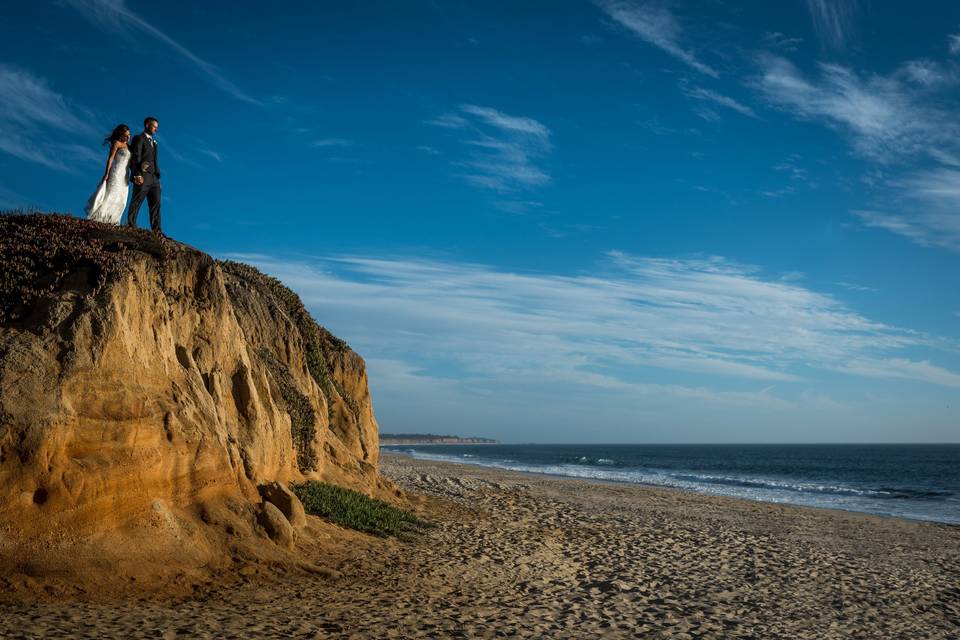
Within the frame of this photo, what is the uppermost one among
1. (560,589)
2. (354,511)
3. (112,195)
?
(112,195)

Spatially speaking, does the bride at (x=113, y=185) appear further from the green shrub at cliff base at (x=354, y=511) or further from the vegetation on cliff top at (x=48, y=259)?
the green shrub at cliff base at (x=354, y=511)

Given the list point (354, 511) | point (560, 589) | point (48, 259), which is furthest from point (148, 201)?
point (560, 589)

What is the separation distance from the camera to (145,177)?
1258cm

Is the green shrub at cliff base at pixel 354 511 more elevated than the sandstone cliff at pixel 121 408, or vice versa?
the sandstone cliff at pixel 121 408

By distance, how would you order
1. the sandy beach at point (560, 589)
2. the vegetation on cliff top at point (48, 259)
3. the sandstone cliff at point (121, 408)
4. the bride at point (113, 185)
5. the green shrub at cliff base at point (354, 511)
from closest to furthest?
1. the sandy beach at point (560, 589)
2. the sandstone cliff at point (121, 408)
3. the vegetation on cliff top at point (48, 259)
4. the bride at point (113, 185)
5. the green shrub at cliff base at point (354, 511)

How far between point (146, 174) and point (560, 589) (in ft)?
34.3

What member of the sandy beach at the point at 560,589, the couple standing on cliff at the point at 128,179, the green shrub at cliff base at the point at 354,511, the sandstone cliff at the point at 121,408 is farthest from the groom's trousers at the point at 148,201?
the sandy beach at the point at 560,589

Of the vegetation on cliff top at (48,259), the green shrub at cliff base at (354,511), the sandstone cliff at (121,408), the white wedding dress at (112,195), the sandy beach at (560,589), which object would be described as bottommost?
the sandy beach at (560,589)

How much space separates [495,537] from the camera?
15.8 metres

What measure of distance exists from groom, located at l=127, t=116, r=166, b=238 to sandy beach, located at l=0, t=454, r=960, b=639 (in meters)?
6.71

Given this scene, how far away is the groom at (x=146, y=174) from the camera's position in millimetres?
12359

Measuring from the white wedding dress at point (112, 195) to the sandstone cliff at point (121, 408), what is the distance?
0.68 metres

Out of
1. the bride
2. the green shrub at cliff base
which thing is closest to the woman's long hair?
the bride

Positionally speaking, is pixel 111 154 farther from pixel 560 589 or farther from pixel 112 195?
pixel 560 589
